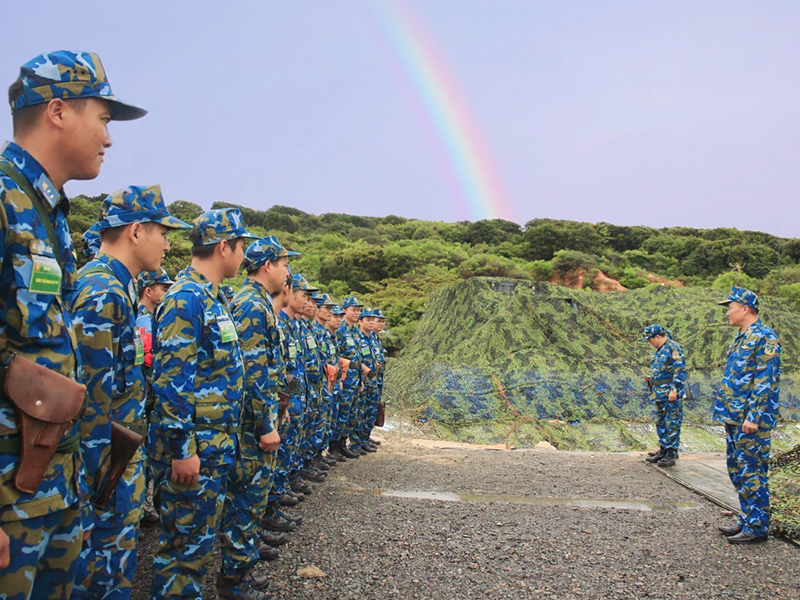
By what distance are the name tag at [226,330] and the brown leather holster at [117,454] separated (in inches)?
36.3

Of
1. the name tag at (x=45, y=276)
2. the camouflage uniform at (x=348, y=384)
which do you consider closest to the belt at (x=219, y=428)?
the name tag at (x=45, y=276)

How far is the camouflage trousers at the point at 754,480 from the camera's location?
4660 mm

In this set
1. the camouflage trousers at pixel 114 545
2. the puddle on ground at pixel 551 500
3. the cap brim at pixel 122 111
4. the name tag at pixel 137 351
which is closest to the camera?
the cap brim at pixel 122 111

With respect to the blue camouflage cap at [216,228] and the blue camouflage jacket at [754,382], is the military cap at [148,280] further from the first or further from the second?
the blue camouflage jacket at [754,382]

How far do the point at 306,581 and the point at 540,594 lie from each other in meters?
1.45

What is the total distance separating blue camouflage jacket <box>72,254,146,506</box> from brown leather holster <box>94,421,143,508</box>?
3cm

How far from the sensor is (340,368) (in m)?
7.16

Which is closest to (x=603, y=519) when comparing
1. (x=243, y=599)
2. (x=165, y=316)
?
(x=243, y=599)

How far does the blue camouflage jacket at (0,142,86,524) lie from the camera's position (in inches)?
52.4

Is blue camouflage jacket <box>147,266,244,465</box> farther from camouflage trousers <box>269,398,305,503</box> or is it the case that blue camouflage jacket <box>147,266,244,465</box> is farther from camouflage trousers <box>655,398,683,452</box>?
camouflage trousers <box>655,398,683,452</box>

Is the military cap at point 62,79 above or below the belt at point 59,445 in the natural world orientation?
above

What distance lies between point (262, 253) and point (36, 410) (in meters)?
2.55

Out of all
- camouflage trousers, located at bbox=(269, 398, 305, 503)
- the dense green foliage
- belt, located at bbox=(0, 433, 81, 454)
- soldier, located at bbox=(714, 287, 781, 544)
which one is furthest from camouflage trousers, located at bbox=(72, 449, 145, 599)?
the dense green foliage

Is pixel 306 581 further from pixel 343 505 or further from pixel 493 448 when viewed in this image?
pixel 493 448
